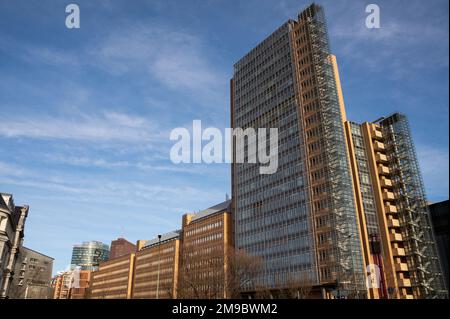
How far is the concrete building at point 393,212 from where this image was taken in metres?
88.7

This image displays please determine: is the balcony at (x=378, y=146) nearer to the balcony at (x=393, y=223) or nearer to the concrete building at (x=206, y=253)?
the balcony at (x=393, y=223)

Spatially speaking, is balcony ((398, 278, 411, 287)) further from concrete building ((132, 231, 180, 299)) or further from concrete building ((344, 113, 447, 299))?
concrete building ((132, 231, 180, 299))

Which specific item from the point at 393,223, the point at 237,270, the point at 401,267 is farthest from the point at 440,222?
the point at 237,270

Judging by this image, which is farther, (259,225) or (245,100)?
(245,100)

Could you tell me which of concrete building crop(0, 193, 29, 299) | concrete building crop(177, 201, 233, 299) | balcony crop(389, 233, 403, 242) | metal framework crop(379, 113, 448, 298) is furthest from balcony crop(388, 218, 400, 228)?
concrete building crop(0, 193, 29, 299)

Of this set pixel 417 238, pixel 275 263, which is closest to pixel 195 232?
pixel 275 263

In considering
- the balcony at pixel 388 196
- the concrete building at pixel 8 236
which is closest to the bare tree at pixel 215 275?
the concrete building at pixel 8 236

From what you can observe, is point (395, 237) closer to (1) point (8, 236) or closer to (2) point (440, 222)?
(2) point (440, 222)

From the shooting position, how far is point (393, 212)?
98250mm

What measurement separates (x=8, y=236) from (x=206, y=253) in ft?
171

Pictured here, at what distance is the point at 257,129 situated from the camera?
123062 millimetres
